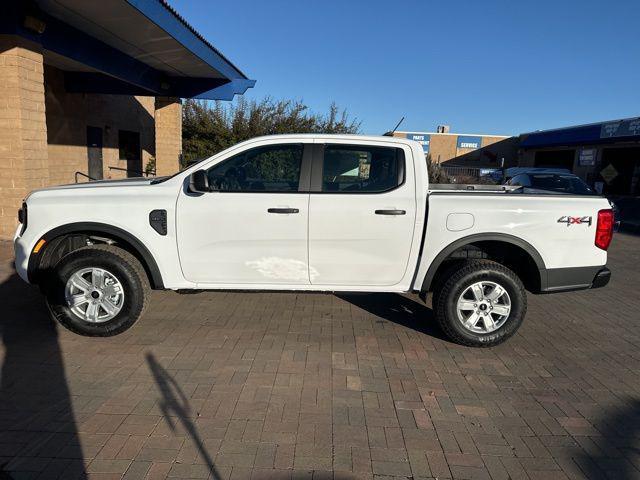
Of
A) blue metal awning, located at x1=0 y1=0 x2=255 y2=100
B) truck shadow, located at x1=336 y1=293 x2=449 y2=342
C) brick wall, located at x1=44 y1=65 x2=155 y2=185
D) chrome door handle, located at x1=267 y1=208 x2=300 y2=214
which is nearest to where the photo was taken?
chrome door handle, located at x1=267 y1=208 x2=300 y2=214

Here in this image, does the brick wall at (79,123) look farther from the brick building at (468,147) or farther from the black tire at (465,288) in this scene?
the brick building at (468,147)

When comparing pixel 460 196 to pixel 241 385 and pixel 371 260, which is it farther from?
pixel 241 385

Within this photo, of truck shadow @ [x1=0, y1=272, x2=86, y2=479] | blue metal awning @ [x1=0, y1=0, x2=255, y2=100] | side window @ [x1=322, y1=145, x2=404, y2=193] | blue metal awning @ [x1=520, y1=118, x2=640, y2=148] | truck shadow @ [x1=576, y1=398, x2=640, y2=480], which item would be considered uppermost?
blue metal awning @ [x1=520, y1=118, x2=640, y2=148]

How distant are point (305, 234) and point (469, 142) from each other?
40.1 m

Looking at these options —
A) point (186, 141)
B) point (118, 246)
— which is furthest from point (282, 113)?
point (118, 246)

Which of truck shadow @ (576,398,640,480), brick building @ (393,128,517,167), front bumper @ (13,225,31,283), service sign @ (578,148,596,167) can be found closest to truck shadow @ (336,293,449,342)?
truck shadow @ (576,398,640,480)

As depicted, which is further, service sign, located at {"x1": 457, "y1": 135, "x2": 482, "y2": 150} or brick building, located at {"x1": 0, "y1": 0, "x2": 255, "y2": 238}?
service sign, located at {"x1": 457, "y1": 135, "x2": 482, "y2": 150}

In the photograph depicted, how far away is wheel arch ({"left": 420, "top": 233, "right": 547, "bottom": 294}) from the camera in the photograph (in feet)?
13.6

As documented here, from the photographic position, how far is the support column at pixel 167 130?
1531cm

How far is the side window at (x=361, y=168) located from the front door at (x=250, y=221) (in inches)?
9.2

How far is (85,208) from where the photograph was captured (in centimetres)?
409

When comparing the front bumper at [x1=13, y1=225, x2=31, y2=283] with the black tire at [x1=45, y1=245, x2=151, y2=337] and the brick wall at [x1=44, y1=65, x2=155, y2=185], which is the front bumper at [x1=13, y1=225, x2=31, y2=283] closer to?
the black tire at [x1=45, y1=245, x2=151, y2=337]

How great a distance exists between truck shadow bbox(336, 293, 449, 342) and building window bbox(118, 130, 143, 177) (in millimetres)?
12533

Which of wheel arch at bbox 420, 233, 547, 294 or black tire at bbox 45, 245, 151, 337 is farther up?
wheel arch at bbox 420, 233, 547, 294
